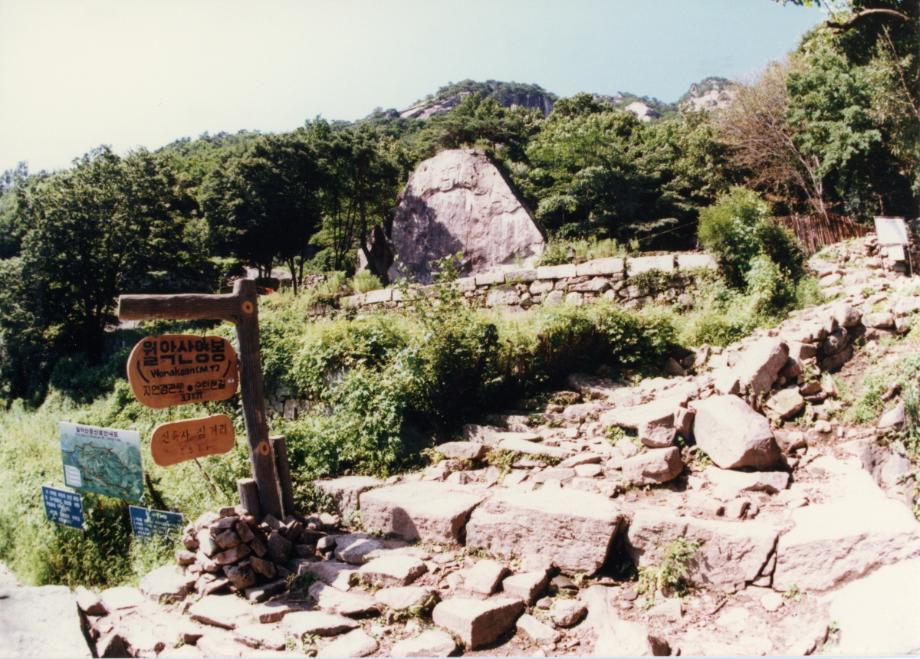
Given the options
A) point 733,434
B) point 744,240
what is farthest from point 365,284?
point 733,434

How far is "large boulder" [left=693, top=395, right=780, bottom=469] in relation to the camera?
177 inches

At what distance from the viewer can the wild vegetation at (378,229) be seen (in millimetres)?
6703

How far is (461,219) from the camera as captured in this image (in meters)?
16.9

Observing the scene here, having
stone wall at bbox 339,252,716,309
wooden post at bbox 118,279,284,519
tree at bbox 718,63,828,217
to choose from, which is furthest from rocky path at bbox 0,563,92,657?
tree at bbox 718,63,828,217

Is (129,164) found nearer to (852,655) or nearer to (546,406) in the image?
(546,406)

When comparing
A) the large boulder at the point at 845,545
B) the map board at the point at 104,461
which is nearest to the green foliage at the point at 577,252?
the large boulder at the point at 845,545

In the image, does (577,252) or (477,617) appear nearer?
(477,617)

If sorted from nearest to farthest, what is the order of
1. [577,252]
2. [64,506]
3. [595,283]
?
[64,506], [595,283], [577,252]

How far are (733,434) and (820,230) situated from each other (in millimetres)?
9732

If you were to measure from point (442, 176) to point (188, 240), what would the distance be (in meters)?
8.81

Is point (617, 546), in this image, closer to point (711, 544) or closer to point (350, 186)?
point (711, 544)

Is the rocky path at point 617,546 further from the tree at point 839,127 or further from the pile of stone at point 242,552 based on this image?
the tree at point 839,127

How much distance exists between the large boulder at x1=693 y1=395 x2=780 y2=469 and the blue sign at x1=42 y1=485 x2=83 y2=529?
6537 mm

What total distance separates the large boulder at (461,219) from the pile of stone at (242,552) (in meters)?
11.2
